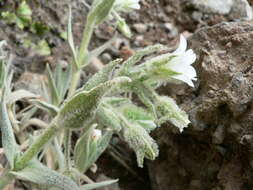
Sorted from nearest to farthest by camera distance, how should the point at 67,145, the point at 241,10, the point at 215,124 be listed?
the point at 67,145, the point at 215,124, the point at 241,10

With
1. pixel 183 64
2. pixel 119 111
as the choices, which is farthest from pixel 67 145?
pixel 183 64

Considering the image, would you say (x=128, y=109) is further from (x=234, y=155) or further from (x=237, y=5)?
(x=237, y=5)

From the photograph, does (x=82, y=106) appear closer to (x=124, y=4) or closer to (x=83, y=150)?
(x=83, y=150)

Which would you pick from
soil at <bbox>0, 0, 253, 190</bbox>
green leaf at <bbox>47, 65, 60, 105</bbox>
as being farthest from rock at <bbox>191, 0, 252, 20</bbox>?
green leaf at <bbox>47, 65, 60, 105</bbox>

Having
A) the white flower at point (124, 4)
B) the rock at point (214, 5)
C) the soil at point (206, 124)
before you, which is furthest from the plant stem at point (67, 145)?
the rock at point (214, 5)

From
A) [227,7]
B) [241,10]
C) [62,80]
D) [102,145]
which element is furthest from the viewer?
[227,7]
